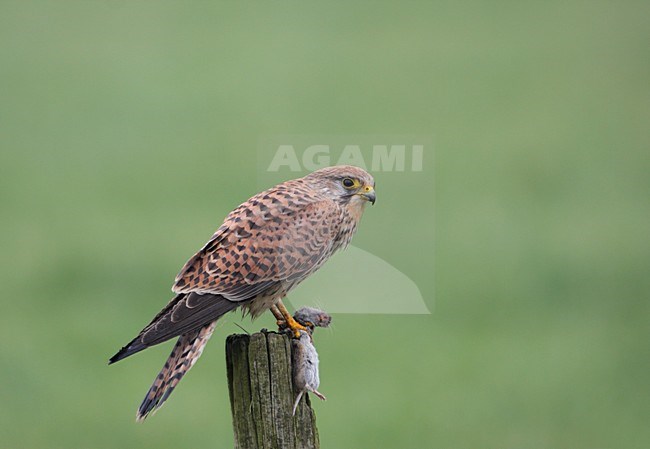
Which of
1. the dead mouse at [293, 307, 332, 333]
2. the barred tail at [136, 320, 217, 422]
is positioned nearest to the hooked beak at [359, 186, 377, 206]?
the dead mouse at [293, 307, 332, 333]

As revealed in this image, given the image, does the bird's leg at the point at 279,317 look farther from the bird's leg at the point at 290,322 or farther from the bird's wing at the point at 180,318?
the bird's wing at the point at 180,318

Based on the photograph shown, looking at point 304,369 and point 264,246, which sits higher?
point 264,246

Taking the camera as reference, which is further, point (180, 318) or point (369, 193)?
point (369, 193)

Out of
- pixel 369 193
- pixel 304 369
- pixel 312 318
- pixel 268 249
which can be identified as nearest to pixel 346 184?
pixel 369 193

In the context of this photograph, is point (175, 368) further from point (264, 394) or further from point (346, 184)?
point (346, 184)

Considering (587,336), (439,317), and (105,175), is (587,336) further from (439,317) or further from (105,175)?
(105,175)

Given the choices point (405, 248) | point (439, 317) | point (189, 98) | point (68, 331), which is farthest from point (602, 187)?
point (405, 248)

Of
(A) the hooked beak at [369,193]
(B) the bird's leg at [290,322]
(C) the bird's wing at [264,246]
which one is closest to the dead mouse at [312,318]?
(B) the bird's leg at [290,322]

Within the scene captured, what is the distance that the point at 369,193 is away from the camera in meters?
3.32

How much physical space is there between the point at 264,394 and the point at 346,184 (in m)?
0.72

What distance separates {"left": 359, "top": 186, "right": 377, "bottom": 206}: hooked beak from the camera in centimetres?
331

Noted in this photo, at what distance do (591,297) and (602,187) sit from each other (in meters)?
2.28

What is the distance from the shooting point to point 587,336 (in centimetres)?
895

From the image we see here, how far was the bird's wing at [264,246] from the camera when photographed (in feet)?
10.7
